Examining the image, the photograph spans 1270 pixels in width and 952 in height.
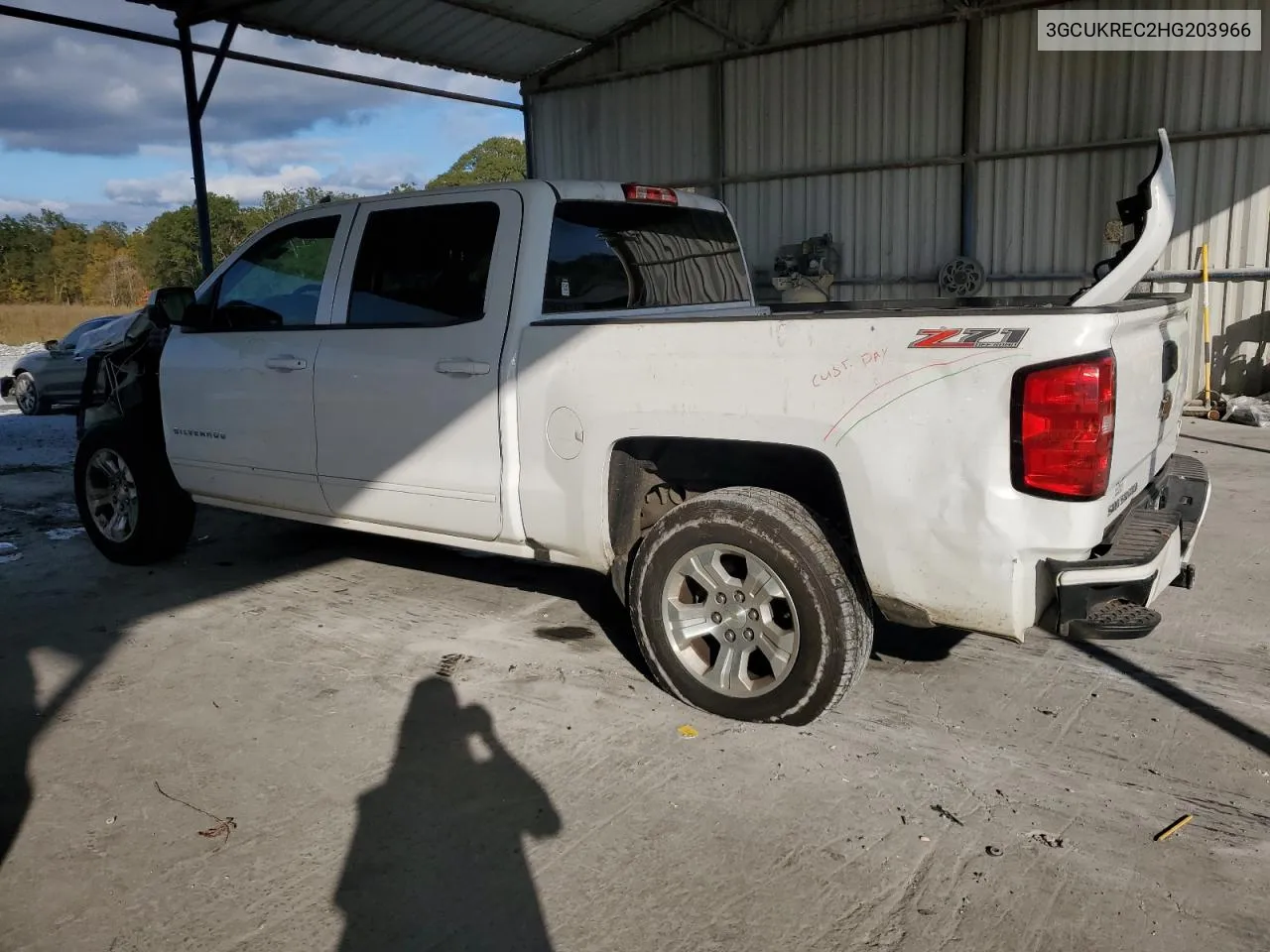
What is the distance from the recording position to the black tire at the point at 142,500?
227 inches

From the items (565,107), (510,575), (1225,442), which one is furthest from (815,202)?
(510,575)

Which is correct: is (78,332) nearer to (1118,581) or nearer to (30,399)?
(30,399)

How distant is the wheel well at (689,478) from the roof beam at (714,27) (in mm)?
13005

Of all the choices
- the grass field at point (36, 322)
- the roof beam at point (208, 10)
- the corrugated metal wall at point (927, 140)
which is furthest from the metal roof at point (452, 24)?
the grass field at point (36, 322)

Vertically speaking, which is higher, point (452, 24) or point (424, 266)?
point (452, 24)

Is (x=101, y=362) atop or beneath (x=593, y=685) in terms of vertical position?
atop

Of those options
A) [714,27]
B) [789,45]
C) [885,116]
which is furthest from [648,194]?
[714,27]

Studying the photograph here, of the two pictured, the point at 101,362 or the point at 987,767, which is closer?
the point at 987,767

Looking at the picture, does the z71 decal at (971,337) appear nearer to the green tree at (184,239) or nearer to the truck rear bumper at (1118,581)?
the truck rear bumper at (1118,581)

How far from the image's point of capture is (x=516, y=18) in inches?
554

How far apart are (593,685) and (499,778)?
0.79 metres

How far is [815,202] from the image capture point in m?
15.1

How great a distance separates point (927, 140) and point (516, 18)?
6036 millimetres

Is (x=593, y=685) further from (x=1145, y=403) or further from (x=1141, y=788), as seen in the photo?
(x=1145, y=403)
